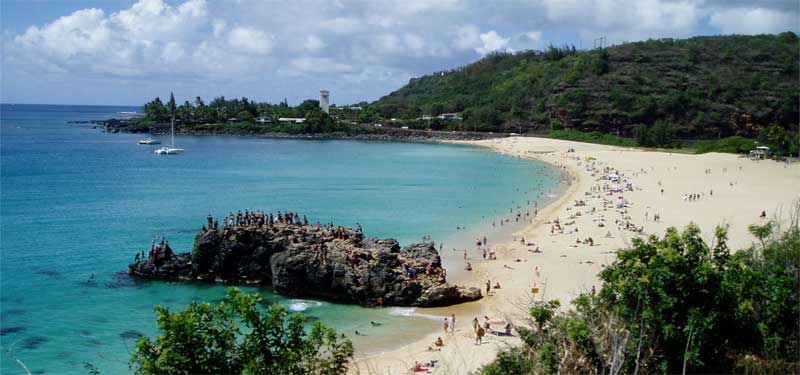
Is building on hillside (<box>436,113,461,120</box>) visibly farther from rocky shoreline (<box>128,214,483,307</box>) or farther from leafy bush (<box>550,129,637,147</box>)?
rocky shoreline (<box>128,214,483,307</box>)

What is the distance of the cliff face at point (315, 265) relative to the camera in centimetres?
2500

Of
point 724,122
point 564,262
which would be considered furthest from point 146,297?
Answer: point 724,122

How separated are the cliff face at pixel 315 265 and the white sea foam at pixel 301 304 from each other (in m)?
0.56

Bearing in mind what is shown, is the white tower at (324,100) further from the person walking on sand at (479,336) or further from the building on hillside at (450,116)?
the person walking on sand at (479,336)

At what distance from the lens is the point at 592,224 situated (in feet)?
127

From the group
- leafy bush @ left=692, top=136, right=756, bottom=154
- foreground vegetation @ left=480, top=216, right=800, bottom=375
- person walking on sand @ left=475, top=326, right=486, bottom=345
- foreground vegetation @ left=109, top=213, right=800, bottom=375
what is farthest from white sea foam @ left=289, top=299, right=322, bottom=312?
leafy bush @ left=692, top=136, right=756, bottom=154

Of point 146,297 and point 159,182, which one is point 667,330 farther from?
point 159,182

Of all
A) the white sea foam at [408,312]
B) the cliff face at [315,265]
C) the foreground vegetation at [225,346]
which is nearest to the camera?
the foreground vegetation at [225,346]

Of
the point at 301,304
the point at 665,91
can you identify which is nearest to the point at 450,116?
the point at 665,91

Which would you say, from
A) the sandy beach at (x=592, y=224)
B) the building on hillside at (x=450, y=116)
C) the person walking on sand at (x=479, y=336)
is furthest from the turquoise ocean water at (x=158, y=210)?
the building on hillside at (x=450, y=116)

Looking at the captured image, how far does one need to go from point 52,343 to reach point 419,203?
1299 inches

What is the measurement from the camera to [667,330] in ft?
37.8

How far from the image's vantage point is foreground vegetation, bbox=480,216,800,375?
11359 mm

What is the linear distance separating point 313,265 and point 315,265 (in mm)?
88
